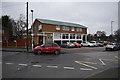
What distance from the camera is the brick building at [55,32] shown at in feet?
102

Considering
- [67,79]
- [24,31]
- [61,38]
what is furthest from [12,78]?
[61,38]

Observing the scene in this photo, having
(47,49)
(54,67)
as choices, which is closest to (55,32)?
(47,49)

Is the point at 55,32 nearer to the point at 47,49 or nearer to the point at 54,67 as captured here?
the point at 47,49

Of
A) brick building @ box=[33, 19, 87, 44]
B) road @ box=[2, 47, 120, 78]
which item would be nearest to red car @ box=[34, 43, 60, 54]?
road @ box=[2, 47, 120, 78]

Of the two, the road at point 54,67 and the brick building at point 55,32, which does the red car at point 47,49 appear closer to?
the road at point 54,67

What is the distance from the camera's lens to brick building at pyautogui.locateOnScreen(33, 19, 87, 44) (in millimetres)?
30986

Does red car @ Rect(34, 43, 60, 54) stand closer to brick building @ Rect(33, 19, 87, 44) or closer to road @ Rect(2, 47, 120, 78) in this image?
road @ Rect(2, 47, 120, 78)

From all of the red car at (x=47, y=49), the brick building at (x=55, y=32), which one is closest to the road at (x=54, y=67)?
the red car at (x=47, y=49)

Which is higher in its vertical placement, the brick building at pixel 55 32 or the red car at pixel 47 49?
the brick building at pixel 55 32

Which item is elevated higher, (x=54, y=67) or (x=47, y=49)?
(x=47, y=49)

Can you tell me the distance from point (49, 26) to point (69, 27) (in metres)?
8.38

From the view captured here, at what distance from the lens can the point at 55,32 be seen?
1374 inches

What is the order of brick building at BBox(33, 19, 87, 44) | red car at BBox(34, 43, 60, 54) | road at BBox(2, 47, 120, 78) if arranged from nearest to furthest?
road at BBox(2, 47, 120, 78), red car at BBox(34, 43, 60, 54), brick building at BBox(33, 19, 87, 44)

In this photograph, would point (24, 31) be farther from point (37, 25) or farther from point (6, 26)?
point (6, 26)
